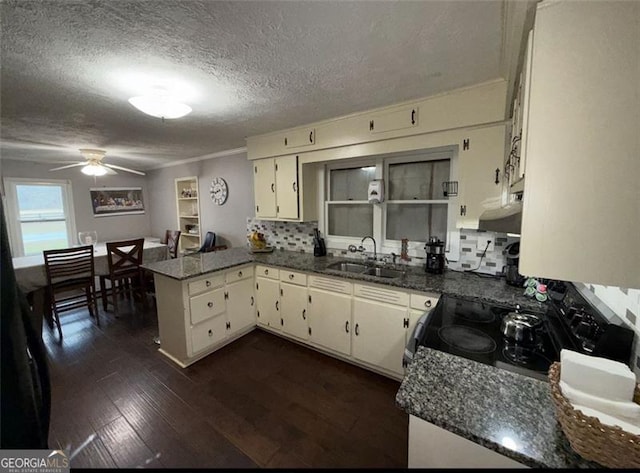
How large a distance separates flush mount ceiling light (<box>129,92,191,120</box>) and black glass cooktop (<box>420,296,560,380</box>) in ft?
6.64

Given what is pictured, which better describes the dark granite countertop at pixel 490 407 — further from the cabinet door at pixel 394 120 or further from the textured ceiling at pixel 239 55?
the cabinet door at pixel 394 120

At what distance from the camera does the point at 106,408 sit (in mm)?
1894

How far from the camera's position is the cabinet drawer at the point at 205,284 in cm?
235

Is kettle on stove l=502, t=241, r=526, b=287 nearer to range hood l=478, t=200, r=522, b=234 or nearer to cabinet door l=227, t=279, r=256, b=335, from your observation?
range hood l=478, t=200, r=522, b=234

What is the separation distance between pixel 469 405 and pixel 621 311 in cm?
82

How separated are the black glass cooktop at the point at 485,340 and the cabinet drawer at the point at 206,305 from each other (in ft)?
6.29

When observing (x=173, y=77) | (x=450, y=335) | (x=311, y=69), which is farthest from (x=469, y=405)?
(x=173, y=77)

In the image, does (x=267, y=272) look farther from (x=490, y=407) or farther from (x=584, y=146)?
(x=584, y=146)

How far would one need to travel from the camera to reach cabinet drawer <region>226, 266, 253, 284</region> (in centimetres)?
268

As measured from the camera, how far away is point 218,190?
4199 millimetres

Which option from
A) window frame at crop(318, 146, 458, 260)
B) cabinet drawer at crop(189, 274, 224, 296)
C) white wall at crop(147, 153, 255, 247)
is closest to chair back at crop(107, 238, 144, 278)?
white wall at crop(147, 153, 255, 247)

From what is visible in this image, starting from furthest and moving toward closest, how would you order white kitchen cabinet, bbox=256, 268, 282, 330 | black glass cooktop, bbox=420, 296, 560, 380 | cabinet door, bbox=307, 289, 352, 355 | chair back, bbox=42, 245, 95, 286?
chair back, bbox=42, 245, 95, 286
white kitchen cabinet, bbox=256, 268, 282, 330
cabinet door, bbox=307, 289, 352, 355
black glass cooktop, bbox=420, 296, 560, 380

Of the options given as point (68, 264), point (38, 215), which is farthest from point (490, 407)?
point (38, 215)

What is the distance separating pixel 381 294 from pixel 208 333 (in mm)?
1649
